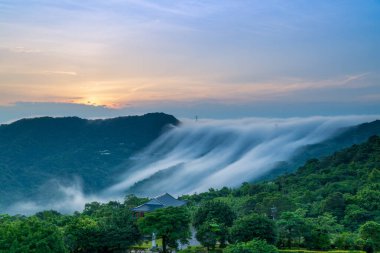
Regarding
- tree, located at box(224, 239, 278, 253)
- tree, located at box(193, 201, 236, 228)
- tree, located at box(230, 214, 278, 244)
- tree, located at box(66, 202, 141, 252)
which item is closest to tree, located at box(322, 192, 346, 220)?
tree, located at box(193, 201, 236, 228)

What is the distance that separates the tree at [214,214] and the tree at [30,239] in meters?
9.91

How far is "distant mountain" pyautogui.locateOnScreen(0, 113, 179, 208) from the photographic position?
381ft

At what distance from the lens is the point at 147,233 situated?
30609mm

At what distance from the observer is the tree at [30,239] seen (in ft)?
78.3

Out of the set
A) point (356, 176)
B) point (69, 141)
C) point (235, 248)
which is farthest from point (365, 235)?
point (69, 141)

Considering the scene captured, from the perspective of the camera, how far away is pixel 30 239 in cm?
2438

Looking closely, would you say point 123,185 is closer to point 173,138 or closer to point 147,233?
point 173,138

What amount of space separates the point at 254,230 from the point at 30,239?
11998 mm

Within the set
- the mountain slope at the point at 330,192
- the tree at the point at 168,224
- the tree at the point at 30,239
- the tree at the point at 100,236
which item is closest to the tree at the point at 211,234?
the tree at the point at 168,224

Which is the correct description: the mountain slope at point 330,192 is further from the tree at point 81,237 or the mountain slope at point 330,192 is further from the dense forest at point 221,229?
the tree at point 81,237

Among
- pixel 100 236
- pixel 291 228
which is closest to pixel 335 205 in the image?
pixel 291 228

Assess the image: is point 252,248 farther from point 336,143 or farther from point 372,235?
point 336,143

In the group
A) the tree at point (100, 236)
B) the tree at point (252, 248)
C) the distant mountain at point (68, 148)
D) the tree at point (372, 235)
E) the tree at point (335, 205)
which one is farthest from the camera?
the distant mountain at point (68, 148)

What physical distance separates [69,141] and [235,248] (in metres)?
124
